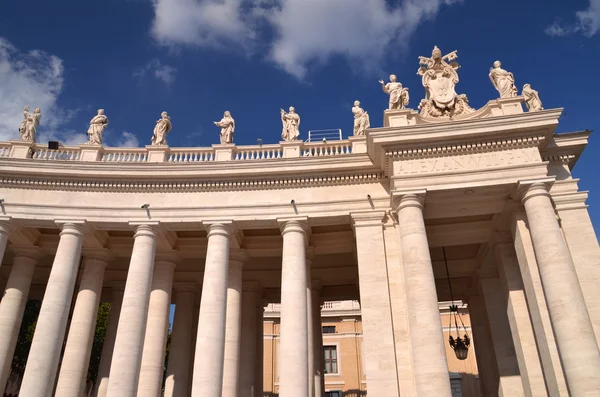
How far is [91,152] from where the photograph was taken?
3291cm

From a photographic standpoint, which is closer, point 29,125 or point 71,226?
point 71,226

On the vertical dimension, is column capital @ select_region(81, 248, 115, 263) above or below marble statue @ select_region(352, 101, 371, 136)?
below

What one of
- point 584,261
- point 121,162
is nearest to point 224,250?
point 121,162

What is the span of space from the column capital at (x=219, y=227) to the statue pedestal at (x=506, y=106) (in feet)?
57.3

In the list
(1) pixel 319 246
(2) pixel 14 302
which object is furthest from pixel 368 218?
(2) pixel 14 302

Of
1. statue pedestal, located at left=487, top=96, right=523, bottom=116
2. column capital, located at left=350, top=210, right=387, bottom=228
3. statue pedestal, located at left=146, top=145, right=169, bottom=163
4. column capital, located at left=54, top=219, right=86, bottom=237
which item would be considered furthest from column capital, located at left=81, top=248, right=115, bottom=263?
statue pedestal, located at left=487, top=96, right=523, bottom=116

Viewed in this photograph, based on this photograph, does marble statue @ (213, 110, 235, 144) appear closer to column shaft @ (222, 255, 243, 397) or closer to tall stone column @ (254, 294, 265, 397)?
column shaft @ (222, 255, 243, 397)

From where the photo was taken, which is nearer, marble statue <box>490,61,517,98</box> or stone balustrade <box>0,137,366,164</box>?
marble statue <box>490,61,517,98</box>

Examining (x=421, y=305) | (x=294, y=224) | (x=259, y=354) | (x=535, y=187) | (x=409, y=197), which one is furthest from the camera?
(x=259, y=354)

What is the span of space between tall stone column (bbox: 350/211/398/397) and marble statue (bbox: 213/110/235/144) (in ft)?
36.1

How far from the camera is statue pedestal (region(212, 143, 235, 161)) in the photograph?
32.8 meters

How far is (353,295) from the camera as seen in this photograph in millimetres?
40406

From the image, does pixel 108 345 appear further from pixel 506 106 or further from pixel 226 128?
pixel 506 106

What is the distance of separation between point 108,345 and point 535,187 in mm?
29084
